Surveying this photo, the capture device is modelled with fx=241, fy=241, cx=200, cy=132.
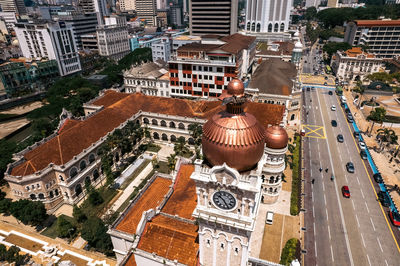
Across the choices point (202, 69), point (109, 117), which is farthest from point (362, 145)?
point (109, 117)

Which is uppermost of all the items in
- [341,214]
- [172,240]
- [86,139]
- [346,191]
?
[172,240]

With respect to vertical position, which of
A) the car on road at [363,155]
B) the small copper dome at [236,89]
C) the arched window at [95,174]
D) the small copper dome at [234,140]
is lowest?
the car on road at [363,155]

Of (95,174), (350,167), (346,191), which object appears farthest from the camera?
(350,167)

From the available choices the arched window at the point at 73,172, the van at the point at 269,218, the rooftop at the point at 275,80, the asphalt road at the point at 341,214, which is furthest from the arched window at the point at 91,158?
the rooftop at the point at 275,80

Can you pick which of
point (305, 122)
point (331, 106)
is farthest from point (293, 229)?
point (331, 106)

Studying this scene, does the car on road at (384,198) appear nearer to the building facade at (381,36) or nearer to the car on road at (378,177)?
the car on road at (378,177)

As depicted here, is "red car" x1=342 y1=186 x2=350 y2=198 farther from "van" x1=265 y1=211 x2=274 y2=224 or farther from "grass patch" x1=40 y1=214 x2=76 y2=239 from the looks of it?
"grass patch" x1=40 y1=214 x2=76 y2=239

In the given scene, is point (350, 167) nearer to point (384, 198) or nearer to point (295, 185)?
point (384, 198)
